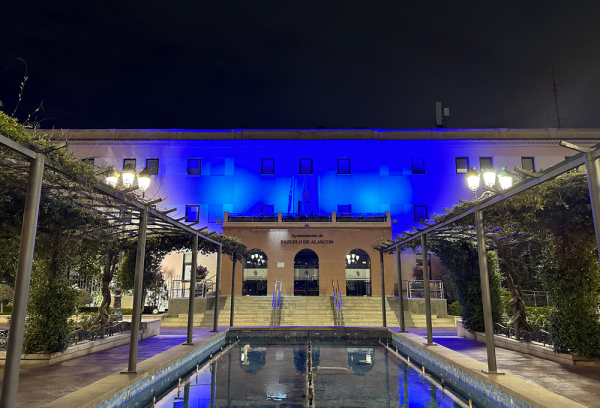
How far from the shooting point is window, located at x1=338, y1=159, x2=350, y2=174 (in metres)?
29.5

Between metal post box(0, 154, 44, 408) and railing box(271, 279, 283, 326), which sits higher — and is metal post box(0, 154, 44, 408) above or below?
above

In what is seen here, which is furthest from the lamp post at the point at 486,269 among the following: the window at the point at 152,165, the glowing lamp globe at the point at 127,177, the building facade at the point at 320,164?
the window at the point at 152,165

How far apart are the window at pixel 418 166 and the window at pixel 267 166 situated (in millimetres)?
10100

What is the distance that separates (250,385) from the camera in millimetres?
8062

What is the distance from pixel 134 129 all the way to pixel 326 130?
545 inches

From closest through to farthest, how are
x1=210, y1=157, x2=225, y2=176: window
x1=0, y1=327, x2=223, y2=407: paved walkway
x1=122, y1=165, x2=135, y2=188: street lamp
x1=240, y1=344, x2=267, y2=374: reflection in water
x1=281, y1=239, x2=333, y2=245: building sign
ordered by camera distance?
1. x1=0, y1=327, x2=223, y2=407: paved walkway
2. x1=122, y1=165, x2=135, y2=188: street lamp
3. x1=240, y1=344, x2=267, y2=374: reflection in water
4. x1=281, y1=239, x2=333, y2=245: building sign
5. x1=210, y1=157, x2=225, y2=176: window

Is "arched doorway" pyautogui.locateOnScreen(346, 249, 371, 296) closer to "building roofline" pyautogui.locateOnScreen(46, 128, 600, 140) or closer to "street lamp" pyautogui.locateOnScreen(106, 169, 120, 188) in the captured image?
"building roofline" pyautogui.locateOnScreen(46, 128, 600, 140)

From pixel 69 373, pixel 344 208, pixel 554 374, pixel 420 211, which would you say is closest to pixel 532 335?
pixel 554 374

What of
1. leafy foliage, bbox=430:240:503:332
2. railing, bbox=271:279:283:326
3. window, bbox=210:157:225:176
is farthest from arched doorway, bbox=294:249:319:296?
leafy foliage, bbox=430:240:503:332

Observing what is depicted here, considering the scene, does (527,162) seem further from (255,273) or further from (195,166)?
(195,166)

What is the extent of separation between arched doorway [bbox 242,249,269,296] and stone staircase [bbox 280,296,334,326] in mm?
4198

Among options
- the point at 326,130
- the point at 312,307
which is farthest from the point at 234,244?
the point at 326,130

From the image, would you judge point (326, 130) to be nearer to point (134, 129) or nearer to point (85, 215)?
point (134, 129)

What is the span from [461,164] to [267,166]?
45.5ft
